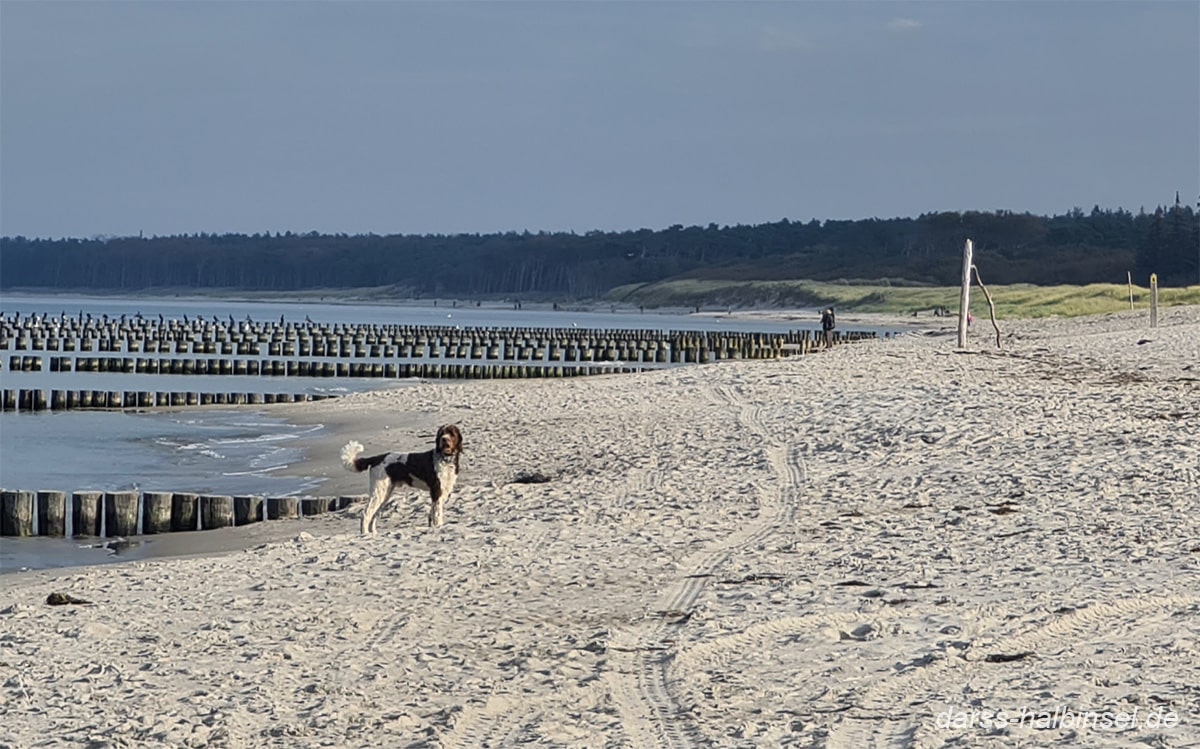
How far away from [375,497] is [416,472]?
1.13 ft

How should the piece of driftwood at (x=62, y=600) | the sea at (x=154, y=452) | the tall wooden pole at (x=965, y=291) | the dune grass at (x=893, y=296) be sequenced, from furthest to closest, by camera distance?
the dune grass at (x=893, y=296), the tall wooden pole at (x=965, y=291), the sea at (x=154, y=452), the piece of driftwood at (x=62, y=600)

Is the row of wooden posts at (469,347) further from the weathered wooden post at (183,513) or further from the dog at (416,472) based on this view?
the dog at (416,472)

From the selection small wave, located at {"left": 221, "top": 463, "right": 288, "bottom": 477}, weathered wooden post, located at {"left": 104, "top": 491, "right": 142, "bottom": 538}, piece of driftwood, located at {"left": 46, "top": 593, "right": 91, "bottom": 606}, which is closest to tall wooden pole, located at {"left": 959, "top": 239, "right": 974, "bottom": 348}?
small wave, located at {"left": 221, "top": 463, "right": 288, "bottom": 477}

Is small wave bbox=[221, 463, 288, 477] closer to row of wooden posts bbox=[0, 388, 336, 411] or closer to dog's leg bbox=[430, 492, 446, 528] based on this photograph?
dog's leg bbox=[430, 492, 446, 528]

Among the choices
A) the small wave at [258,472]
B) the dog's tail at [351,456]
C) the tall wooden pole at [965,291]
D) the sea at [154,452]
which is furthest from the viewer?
the tall wooden pole at [965,291]

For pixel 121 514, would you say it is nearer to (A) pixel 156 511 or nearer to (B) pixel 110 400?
(A) pixel 156 511

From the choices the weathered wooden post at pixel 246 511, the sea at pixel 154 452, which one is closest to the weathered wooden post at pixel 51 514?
the sea at pixel 154 452

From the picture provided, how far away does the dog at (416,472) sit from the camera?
11.2 meters

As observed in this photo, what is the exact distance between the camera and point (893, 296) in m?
112

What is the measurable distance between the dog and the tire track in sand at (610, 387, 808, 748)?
2.23 metres

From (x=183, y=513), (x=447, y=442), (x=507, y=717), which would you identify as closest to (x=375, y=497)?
(x=447, y=442)

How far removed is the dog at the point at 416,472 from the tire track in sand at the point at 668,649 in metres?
2.23

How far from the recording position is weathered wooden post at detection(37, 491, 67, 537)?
43.4 feet

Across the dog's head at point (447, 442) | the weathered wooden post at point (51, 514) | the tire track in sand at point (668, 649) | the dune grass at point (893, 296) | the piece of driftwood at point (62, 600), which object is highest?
the dune grass at point (893, 296)
